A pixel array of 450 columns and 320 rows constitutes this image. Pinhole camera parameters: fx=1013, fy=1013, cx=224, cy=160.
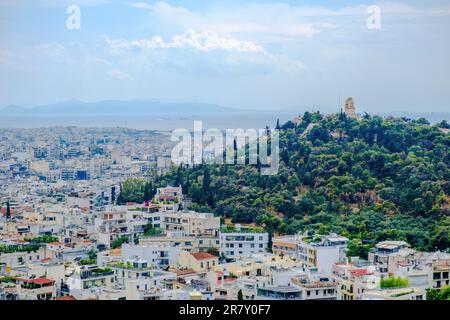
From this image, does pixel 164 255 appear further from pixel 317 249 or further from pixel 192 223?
pixel 192 223

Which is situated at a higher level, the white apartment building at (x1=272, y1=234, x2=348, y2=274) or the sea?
the sea

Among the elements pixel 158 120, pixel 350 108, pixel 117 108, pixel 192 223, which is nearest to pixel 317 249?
pixel 192 223

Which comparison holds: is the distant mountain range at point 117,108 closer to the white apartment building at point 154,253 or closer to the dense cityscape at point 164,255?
the dense cityscape at point 164,255

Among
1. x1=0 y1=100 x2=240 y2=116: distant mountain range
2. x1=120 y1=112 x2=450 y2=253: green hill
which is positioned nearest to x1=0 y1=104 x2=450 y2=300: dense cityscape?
x1=120 y1=112 x2=450 y2=253: green hill

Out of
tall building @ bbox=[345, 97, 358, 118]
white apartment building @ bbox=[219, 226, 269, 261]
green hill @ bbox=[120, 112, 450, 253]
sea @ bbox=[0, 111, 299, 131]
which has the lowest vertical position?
white apartment building @ bbox=[219, 226, 269, 261]

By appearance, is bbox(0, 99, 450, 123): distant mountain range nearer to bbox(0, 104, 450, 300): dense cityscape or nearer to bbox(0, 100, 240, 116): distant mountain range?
bbox(0, 100, 240, 116): distant mountain range

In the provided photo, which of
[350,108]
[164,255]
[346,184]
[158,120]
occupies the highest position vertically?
[350,108]

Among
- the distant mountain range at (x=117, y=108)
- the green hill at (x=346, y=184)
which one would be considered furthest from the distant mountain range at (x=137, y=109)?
the green hill at (x=346, y=184)

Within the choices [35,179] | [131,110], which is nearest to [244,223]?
[131,110]
